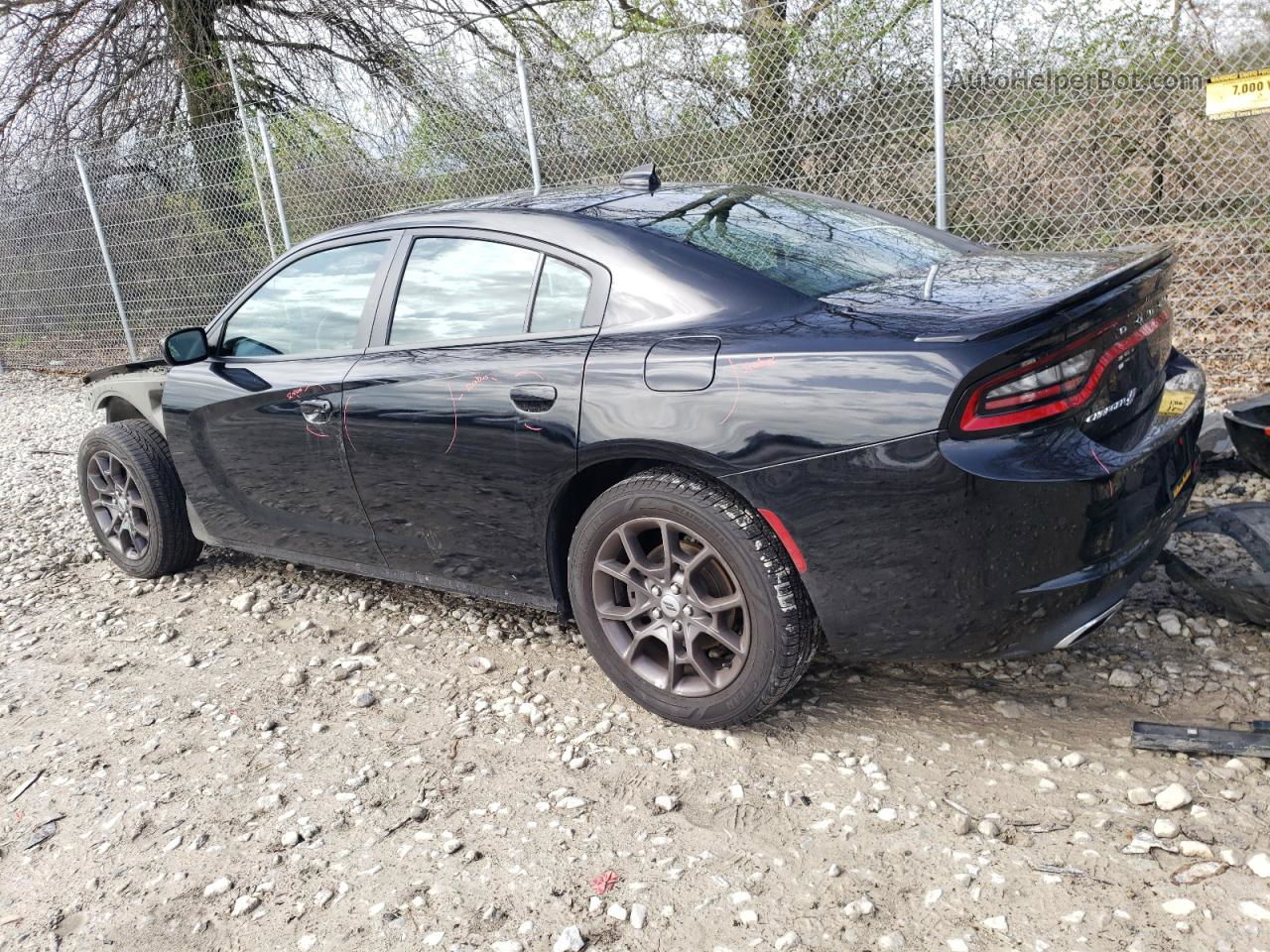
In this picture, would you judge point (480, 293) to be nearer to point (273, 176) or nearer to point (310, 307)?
point (310, 307)

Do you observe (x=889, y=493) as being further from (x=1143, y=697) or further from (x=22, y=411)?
(x=22, y=411)

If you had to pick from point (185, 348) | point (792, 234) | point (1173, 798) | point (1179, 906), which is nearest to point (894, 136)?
point (792, 234)

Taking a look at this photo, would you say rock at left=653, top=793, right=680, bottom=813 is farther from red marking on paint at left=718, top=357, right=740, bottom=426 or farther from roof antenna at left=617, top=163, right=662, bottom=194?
roof antenna at left=617, top=163, right=662, bottom=194

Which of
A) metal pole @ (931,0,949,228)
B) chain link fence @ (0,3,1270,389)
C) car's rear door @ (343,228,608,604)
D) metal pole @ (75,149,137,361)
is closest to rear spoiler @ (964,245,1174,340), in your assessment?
car's rear door @ (343,228,608,604)

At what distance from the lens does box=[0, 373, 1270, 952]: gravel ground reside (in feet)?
6.93

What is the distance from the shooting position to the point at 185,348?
3957 millimetres

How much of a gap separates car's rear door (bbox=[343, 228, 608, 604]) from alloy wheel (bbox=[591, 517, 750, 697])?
27cm

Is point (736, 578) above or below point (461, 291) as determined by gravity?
below

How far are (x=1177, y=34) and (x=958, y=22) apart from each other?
115cm

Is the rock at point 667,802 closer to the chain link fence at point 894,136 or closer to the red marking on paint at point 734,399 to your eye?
the red marking on paint at point 734,399

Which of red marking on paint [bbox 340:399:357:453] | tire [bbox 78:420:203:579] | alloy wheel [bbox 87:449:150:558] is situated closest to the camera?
red marking on paint [bbox 340:399:357:453]

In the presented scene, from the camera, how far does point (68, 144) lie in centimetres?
1235

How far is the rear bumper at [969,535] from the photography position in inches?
88.4

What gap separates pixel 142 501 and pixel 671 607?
2.92 m
